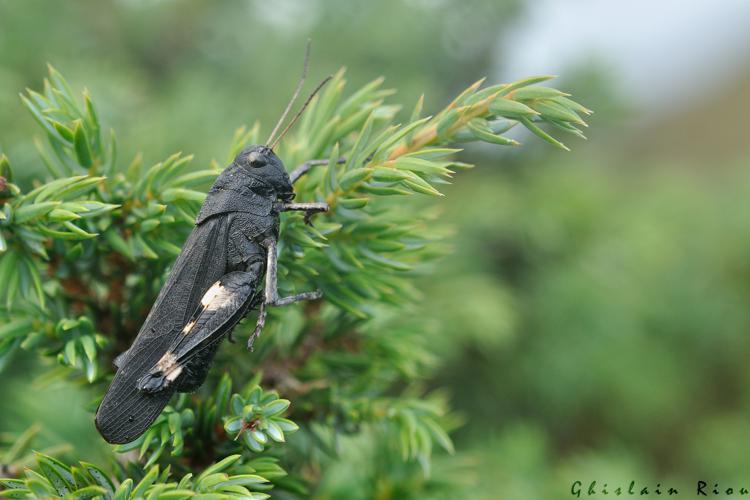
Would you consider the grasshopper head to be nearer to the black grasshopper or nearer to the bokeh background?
the black grasshopper

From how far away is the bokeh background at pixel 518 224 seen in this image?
8.02ft

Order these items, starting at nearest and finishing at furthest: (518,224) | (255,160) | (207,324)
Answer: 1. (207,324)
2. (255,160)
3. (518,224)

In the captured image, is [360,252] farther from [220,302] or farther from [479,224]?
[479,224]

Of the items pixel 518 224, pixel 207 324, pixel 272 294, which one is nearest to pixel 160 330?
pixel 207 324

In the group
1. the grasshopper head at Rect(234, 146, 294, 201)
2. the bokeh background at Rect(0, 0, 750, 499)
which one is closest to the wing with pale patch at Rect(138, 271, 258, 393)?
the grasshopper head at Rect(234, 146, 294, 201)

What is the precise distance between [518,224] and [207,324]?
6.36 ft

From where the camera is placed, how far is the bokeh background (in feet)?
8.02

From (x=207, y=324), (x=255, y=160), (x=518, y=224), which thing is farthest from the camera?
(x=518, y=224)

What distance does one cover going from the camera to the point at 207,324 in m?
1.00

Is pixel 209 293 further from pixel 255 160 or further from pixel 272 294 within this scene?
pixel 255 160

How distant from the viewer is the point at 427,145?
1004 mm

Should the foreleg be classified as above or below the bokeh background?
below

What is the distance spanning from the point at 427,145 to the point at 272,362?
527mm

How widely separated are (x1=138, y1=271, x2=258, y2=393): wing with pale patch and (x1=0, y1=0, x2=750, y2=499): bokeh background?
1198 mm
